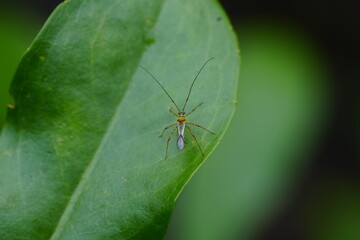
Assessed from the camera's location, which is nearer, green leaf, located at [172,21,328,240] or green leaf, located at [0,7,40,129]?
green leaf, located at [0,7,40,129]

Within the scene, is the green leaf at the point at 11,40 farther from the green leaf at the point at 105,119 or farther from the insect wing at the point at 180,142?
the insect wing at the point at 180,142

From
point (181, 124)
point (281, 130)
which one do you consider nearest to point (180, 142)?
point (181, 124)

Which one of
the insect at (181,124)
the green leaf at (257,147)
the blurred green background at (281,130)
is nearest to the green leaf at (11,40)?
the blurred green background at (281,130)

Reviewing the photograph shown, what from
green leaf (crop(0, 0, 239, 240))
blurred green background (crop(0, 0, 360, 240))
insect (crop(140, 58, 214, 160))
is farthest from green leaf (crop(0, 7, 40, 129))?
insect (crop(140, 58, 214, 160))

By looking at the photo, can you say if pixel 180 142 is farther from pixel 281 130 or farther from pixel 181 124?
pixel 281 130

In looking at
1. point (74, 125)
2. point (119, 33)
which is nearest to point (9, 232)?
point (74, 125)

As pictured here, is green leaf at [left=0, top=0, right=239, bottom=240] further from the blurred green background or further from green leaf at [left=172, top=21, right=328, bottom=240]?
green leaf at [left=172, top=21, right=328, bottom=240]
